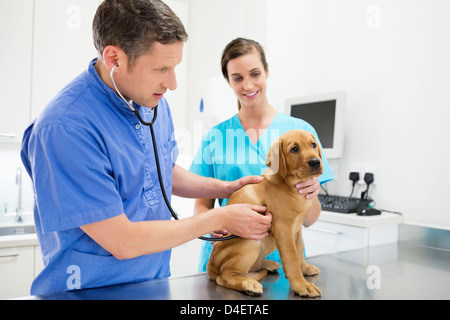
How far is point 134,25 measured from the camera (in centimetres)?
80

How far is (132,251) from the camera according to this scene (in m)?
0.82

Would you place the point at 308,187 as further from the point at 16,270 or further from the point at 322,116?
the point at 16,270

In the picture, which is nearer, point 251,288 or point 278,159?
point 251,288

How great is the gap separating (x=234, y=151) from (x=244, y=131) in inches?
4.1

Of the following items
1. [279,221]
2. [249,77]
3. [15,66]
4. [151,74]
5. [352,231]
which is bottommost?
[352,231]

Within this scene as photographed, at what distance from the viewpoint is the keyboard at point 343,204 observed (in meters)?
2.02

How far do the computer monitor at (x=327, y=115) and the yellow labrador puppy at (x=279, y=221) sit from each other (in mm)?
1309

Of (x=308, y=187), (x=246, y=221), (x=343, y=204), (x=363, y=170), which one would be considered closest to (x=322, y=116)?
(x=363, y=170)

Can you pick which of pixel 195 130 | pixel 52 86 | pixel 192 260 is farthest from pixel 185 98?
pixel 192 260

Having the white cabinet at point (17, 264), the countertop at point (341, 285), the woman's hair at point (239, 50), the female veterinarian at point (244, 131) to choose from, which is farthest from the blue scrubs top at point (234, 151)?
the white cabinet at point (17, 264)

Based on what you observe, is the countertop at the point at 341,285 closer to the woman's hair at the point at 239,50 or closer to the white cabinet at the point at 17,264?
the woman's hair at the point at 239,50

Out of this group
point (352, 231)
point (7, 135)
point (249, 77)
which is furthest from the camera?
point (7, 135)

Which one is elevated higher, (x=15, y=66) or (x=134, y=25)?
(x=15, y=66)

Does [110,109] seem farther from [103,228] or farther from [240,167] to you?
[240,167]
